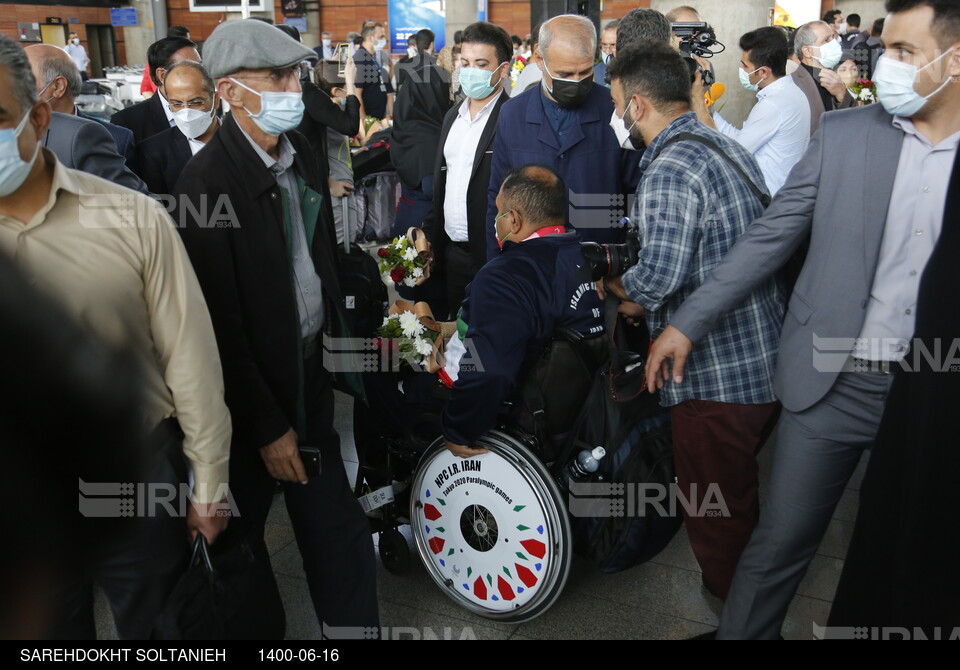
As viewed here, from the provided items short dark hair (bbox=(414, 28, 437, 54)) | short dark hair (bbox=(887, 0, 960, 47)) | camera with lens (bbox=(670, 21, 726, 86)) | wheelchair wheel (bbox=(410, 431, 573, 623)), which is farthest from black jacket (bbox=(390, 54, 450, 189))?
short dark hair (bbox=(414, 28, 437, 54))

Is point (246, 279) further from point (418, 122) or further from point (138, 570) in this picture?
point (418, 122)

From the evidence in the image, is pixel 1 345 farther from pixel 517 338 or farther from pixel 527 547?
pixel 527 547

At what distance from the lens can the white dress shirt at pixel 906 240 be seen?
2256mm

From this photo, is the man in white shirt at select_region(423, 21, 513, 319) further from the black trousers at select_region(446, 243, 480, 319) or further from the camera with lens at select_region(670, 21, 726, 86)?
the camera with lens at select_region(670, 21, 726, 86)

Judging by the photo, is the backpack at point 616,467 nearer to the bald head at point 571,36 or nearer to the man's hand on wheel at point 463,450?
the man's hand on wheel at point 463,450

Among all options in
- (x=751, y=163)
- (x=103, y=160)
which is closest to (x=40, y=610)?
(x=103, y=160)

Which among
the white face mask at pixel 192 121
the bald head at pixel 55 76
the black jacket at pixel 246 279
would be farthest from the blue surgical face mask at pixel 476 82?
the black jacket at pixel 246 279

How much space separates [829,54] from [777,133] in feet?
6.75

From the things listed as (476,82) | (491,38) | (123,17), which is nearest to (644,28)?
(491,38)

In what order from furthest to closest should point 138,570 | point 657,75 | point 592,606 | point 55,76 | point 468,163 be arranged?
point 468,163, point 55,76, point 592,606, point 657,75, point 138,570

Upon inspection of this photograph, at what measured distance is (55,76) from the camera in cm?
359

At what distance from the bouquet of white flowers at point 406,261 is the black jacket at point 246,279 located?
1.76 meters

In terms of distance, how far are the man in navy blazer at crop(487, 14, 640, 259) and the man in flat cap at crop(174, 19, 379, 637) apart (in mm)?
1398

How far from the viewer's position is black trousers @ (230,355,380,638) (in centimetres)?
272
